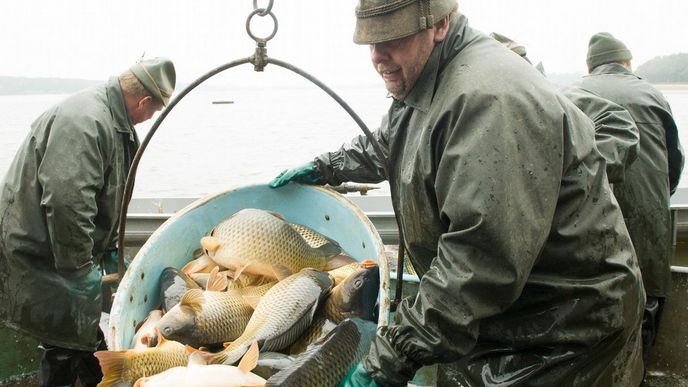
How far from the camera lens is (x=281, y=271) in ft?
10.2

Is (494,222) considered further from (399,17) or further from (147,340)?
(147,340)

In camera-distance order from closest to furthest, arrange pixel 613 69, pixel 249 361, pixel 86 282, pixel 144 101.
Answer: pixel 249 361 → pixel 86 282 → pixel 144 101 → pixel 613 69

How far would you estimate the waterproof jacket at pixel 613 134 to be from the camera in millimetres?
3215

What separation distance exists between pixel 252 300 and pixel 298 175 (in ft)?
2.77

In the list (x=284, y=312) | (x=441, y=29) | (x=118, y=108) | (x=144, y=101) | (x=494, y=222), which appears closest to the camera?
(x=494, y=222)

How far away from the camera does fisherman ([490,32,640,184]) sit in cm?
321

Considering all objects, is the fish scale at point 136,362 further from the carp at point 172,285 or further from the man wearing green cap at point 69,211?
the man wearing green cap at point 69,211

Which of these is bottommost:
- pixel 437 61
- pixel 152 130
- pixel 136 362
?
pixel 136 362

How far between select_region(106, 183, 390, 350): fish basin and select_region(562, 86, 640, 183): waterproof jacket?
4.09 feet

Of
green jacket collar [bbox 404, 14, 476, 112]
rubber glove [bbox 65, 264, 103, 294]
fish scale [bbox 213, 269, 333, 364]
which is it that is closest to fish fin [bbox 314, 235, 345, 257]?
fish scale [bbox 213, 269, 333, 364]

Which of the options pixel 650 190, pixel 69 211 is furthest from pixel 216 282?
pixel 650 190

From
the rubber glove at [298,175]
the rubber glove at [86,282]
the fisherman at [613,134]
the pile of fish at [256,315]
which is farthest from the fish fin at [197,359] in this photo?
the fisherman at [613,134]

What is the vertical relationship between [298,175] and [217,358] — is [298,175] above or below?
above

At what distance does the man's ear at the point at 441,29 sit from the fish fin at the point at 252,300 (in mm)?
1455
